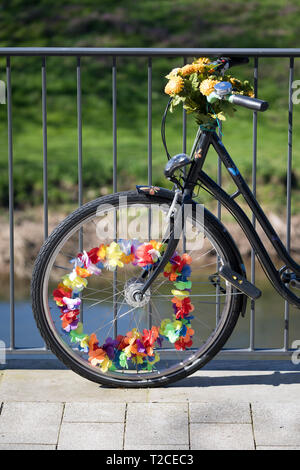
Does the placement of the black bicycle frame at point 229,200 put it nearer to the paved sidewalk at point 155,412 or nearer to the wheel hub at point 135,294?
the wheel hub at point 135,294

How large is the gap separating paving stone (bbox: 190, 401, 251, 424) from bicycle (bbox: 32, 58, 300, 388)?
0.79ft

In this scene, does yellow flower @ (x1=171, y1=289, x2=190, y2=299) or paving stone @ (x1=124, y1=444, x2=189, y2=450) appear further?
yellow flower @ (x1=171, y1=289, x2=190, y2=299)

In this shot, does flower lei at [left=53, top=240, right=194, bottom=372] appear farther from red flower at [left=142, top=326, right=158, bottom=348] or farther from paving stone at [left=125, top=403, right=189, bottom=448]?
paving stone at [left=125, top=403, right=189, bottom=448]

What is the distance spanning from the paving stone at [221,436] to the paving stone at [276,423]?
0.05 meters

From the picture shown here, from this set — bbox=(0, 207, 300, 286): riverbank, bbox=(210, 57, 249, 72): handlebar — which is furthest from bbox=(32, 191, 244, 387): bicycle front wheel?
bbox=(0, 207, 300, 286): riverbank

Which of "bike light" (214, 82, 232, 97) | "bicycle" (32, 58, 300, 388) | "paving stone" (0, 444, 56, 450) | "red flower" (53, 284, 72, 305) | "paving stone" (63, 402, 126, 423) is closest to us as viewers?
"paving stone" (0, 444, 56, 450)

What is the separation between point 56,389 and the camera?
446 cm

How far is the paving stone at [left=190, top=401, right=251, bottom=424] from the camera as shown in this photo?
162 inches

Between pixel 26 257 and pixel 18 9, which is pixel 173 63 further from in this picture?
pixel 26 257

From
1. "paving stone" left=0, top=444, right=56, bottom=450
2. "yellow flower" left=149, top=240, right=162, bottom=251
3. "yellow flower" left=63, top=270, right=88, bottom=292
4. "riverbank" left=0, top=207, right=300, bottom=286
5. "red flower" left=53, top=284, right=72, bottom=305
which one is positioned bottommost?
"riverbank" left=0, top=207, right=300, bottom=286

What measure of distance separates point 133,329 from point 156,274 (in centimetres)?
34

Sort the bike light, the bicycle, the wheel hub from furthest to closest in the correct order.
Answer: the wheel hub, the bicycle, the bike light

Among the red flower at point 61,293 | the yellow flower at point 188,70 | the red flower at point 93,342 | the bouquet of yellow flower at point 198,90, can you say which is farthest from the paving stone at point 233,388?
the yellow flower at point 188,70
